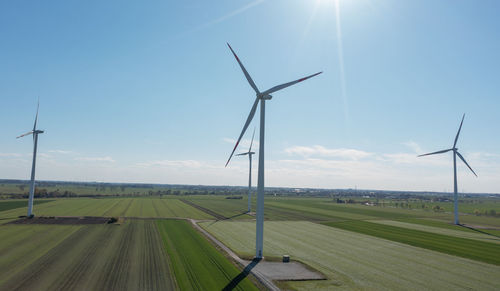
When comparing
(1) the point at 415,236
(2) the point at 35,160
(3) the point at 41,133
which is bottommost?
(1) the point at 415,236

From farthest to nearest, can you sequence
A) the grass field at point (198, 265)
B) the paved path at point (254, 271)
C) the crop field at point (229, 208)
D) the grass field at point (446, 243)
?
the crop field at point (229, 208) < the grass field at point (446, 243) < the paved path at point (254, 271) < the grass field at point (198, 265)

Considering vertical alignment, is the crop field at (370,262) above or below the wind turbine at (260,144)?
below

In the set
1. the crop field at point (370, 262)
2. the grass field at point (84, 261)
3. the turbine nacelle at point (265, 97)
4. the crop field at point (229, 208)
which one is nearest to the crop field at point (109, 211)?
the crop field at point (229, 208)

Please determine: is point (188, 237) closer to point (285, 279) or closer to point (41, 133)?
point (285, 279)

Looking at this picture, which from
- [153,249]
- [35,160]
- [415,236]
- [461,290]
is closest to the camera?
[461,290]

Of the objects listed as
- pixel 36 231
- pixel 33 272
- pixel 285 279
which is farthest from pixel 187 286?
pixel 36 231

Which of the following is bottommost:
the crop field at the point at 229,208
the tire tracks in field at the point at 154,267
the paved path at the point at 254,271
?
the crop field at the point at 229,208

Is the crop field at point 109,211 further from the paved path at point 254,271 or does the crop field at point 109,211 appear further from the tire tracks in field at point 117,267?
the paved path at point 254,271
